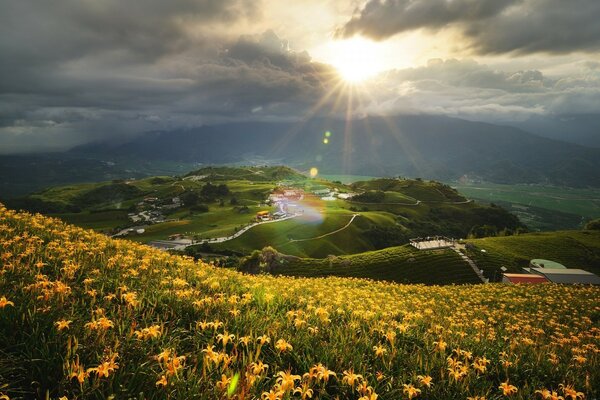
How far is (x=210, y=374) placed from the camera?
14.2 ft

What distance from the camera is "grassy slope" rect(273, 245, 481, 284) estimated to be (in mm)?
71500

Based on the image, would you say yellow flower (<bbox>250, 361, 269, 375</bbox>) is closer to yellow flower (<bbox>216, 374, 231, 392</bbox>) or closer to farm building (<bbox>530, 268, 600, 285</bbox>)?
yellow flower (<bbox>216, 374, 231, 392</bbox>)

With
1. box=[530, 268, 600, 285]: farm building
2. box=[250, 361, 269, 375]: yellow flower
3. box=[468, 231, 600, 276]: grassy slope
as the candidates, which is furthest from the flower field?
box=[468, 231, 600, 276]: grassy slope

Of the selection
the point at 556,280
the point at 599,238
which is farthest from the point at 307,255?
the point at 599,238

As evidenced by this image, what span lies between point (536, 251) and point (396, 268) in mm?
55328

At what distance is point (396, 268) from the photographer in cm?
7431

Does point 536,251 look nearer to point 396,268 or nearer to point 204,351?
point 396,268

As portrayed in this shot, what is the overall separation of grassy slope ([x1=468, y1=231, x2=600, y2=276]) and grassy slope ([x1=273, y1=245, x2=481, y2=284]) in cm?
745

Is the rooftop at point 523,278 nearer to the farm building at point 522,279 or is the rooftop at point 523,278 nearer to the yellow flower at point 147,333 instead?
the farm building at point 522,279

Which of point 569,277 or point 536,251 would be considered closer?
point 569,277

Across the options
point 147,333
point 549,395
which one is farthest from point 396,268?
point 147,333

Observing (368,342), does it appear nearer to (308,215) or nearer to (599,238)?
(599,238)

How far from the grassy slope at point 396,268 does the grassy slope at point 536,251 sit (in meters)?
7.45

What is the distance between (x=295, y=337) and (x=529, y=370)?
5.25 meters
